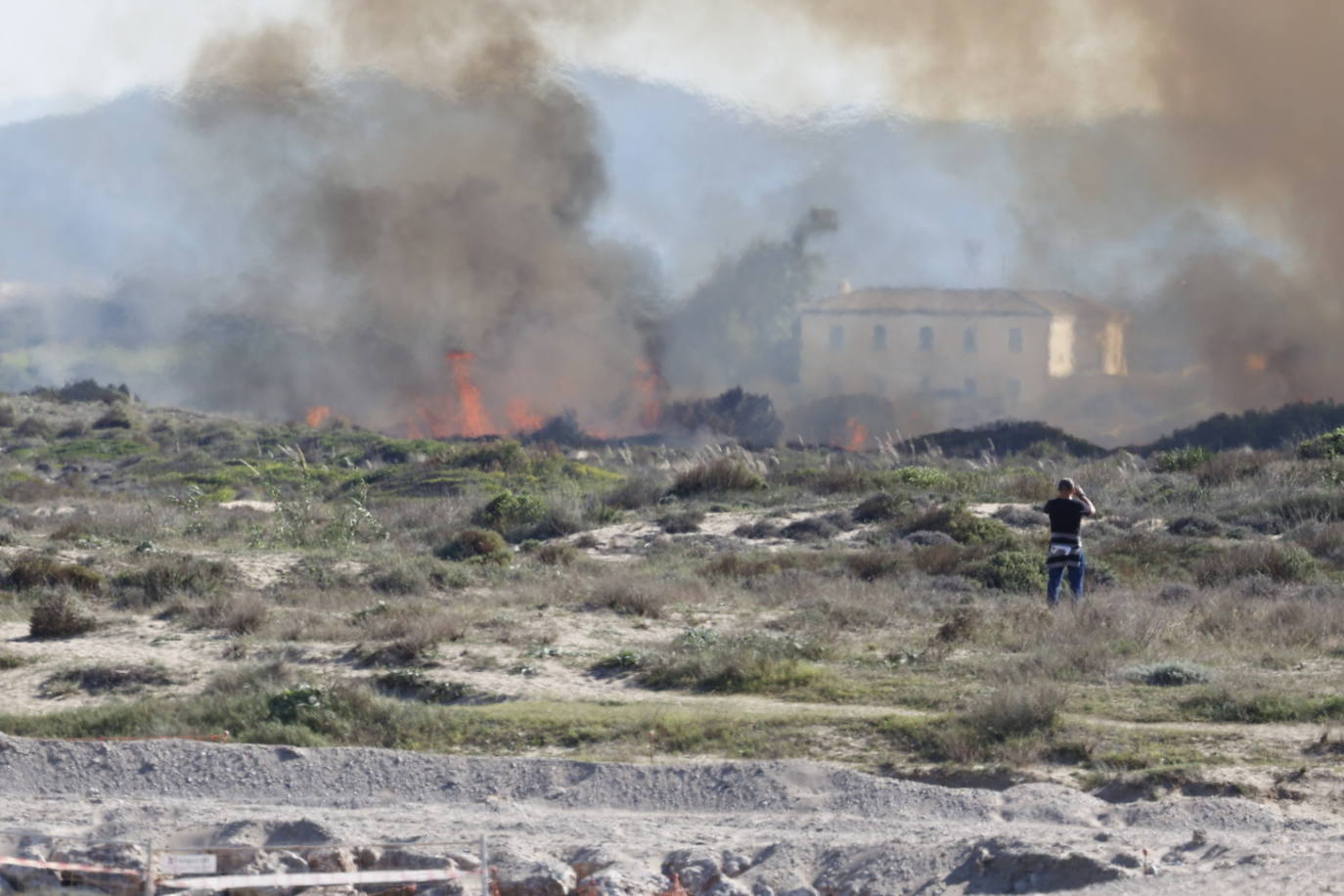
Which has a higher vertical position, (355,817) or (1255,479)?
(1255,479)

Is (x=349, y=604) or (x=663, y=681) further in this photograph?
(x=349, y=604)

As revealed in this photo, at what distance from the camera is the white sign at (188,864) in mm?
8797

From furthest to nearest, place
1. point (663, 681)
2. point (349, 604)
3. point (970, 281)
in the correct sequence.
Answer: point (970, 281)
point (349, 604)
point (663, 681)

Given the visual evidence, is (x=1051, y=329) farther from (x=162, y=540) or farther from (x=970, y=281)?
(x=162, y=540)

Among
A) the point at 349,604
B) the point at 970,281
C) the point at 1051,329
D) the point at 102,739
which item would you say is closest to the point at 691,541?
the point at 349,604

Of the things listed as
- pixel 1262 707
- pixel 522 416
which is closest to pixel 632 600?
pixel 1262 707

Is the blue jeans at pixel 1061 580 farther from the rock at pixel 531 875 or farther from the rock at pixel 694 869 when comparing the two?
the rock at pixel 531 875

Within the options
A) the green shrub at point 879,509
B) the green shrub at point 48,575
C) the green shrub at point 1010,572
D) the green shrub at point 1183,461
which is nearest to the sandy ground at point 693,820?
the green shrub at point 48,575

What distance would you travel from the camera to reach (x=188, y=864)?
8.95 meters

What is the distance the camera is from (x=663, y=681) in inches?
542

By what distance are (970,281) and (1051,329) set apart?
833 cm

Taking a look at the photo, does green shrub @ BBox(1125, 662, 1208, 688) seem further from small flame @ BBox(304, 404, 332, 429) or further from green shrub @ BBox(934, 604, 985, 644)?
small flame @ BBox(304, 404, 332, 429)

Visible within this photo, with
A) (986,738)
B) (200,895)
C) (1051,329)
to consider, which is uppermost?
(1051,329)

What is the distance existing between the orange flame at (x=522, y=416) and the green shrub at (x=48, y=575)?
31.7 meters
